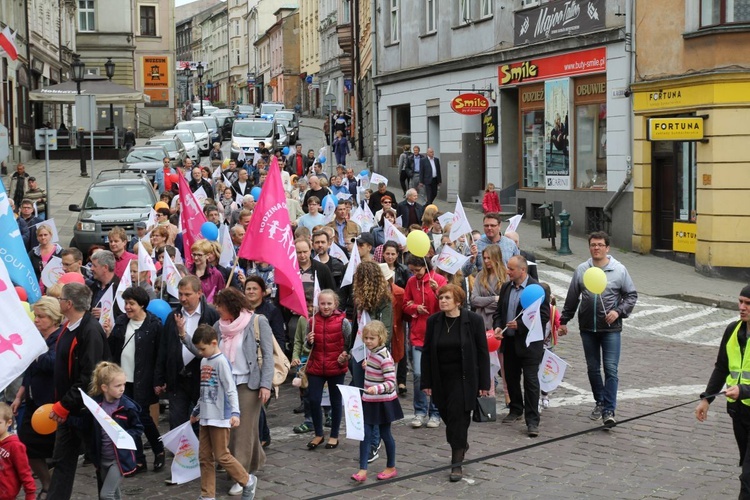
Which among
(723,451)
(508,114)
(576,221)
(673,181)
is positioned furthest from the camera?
(508,114)

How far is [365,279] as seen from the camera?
10.2 meters

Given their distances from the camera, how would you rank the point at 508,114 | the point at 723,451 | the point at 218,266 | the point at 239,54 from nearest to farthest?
the point at 723,451 → the point at 218,266 → the point at 508,114 → the point at 239,54

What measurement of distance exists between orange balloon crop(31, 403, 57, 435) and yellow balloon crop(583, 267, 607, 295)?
483cm

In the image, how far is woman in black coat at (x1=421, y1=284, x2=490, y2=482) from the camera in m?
9.11

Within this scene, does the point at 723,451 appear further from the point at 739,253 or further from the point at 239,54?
the point at 239,54

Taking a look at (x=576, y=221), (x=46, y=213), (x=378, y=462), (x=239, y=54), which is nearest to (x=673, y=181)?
(x=576, y=221)

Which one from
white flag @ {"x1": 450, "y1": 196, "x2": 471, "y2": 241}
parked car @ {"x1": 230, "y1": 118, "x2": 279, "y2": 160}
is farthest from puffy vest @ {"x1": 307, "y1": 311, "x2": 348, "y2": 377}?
parked car @ {"x1": 230, "y1": 118, "x2": 279, "y2": 160}

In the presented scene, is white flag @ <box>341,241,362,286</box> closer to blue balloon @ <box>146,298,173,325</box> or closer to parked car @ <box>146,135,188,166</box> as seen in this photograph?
blue balloon @ <box>146,298,173,325</box>

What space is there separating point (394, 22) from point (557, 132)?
12960mm

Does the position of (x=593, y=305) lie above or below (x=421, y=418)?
above

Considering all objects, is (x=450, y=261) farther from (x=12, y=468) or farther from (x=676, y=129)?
(x=676, y=129)

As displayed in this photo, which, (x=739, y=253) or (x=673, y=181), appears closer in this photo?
(x=739, y=253)

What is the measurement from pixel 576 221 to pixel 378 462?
1800 cm

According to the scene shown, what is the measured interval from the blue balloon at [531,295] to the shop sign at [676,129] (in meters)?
12.5
